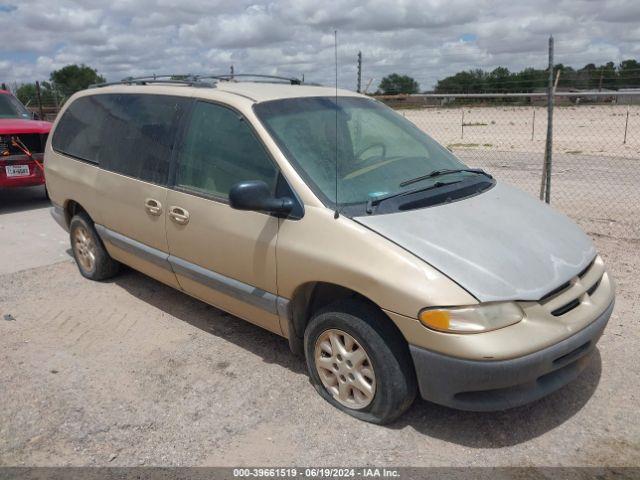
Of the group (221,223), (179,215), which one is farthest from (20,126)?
(221,223)

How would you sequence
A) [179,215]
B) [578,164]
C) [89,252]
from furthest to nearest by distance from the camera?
[578,164]
[89,252]
[179,215]

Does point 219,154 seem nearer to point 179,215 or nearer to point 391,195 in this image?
point 179,215

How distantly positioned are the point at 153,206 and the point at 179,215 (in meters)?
0.35

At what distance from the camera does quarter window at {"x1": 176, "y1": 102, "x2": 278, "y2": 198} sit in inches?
144

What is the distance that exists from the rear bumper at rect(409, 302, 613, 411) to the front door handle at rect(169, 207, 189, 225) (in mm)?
1852

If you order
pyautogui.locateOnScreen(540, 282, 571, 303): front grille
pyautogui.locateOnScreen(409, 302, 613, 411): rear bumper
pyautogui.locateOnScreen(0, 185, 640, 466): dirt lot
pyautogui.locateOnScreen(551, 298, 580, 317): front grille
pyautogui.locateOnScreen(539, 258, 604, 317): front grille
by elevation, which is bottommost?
pyautogui.locateOnScreen(0, 185, 640, 466): dirt lot

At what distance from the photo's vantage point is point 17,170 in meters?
8.68

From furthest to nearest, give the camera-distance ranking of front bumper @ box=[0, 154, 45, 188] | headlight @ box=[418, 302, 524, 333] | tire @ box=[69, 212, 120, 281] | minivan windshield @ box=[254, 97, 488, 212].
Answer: front bumper @ box=[0, 154, 45, 188], tire @ box=[69, 212, 120, 281], minivan windshield @ box=[254, 97, 488, 212], headlight @ box=[418, 302, 524, 333]

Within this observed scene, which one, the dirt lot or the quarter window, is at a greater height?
the quarter window

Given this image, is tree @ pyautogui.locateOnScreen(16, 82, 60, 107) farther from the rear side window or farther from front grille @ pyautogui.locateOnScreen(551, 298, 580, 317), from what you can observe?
front grille @ pyautogui.locateOnScreen(551, 298, 580, 317)

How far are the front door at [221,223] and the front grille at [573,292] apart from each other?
1.53 meters

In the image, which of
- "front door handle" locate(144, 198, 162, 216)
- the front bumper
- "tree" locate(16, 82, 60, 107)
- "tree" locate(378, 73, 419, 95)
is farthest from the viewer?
"tree" locate(16, 82, 60, 107)

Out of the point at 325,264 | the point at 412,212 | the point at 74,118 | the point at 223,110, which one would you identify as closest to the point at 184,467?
the point at 325,264

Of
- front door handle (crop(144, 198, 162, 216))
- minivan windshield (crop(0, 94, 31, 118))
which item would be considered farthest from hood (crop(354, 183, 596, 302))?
minivan windshield (crop(0, 94, 31, 118))
